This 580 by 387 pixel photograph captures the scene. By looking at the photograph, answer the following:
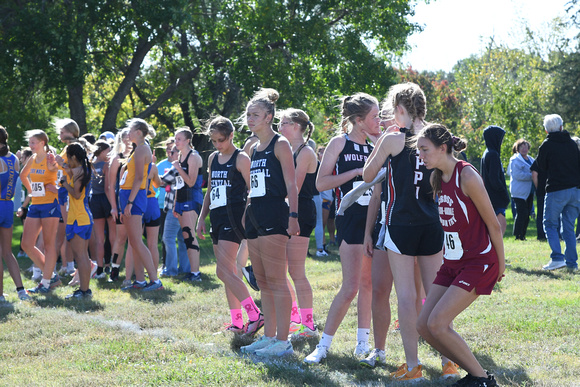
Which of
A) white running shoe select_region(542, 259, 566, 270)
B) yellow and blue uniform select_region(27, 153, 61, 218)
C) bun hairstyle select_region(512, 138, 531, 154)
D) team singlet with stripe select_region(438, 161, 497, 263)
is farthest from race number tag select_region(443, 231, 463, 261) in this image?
bun hairstyle select_region(512, 138, 531, 154)

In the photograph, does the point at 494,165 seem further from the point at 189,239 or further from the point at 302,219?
the point at 189,239

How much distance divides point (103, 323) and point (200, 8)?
50.4 ft

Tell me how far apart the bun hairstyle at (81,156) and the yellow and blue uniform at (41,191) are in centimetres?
46

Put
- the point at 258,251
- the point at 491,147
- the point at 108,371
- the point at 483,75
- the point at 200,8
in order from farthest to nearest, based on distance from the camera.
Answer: the point at 483,75, the point at 200,8, the point at 491,147, the point at 258,251, the point at 108,371

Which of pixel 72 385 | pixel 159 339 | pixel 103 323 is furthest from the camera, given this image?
pixel 103 323

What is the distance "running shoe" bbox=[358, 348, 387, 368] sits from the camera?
15.8ft

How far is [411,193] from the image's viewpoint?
14.3 feet

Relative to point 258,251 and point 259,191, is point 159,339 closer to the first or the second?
point 258,251

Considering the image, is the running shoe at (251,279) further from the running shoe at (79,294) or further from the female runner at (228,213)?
the running shoe at (79,294)

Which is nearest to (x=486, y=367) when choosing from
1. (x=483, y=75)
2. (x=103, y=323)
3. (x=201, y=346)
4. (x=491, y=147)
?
(x=201, y=346)

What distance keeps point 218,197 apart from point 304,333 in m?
1.53

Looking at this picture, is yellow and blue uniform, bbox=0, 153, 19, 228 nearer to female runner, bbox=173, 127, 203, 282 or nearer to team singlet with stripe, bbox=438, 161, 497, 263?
female runner, bbox=173, 127, 203, 282

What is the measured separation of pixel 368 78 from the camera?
20781 mm

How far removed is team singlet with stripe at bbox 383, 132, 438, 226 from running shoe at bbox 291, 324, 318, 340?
2.01 m
